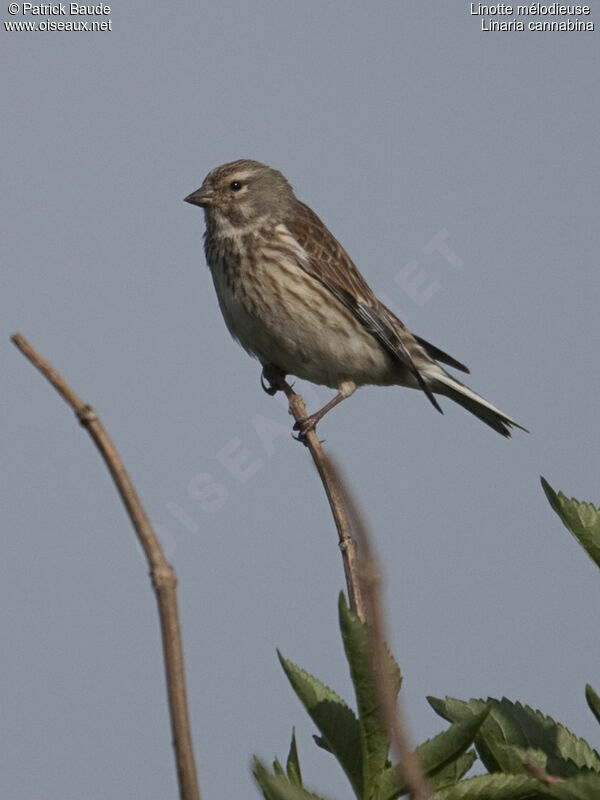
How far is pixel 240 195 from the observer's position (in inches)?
301

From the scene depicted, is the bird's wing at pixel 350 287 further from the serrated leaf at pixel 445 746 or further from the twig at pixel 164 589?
the twig at pixel 164 589

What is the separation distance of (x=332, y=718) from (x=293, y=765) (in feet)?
0.30

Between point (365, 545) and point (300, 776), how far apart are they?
2.25ft

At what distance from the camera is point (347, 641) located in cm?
142

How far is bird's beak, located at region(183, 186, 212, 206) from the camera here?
757 cm

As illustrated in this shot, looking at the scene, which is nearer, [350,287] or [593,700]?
[593,700]

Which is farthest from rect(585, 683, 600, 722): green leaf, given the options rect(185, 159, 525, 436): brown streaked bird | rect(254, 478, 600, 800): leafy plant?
rect(185, 159, 525, 436): brown streaked bird

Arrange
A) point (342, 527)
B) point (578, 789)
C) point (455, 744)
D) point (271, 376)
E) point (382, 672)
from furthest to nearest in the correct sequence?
point (271, 376) → point (342, 527) → point (455, 744) → point (578, 789) → point (382, 672)

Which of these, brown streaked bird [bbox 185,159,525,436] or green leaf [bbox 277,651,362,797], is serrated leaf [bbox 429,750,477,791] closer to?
green leaf [bbox 277,651,362,797]

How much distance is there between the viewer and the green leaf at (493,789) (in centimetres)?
159

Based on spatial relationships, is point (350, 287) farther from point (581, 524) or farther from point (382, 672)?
point (382, 672)

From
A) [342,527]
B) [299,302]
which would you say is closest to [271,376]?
[299,302]

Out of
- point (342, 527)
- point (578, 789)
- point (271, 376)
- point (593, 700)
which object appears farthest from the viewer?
point (271, 376)

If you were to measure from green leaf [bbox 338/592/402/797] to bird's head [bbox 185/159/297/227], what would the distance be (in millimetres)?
6151
